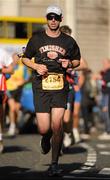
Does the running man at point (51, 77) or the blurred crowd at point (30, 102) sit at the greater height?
the running man at point (51, 77)

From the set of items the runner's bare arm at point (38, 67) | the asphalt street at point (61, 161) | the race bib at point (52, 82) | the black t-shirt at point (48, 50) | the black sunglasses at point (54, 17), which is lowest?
the asphalt street at point (61, 161)

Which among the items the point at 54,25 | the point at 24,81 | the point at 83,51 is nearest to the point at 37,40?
the point at 54,25

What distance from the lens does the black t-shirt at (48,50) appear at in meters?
9.63

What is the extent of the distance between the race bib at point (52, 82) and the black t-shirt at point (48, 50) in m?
0.06

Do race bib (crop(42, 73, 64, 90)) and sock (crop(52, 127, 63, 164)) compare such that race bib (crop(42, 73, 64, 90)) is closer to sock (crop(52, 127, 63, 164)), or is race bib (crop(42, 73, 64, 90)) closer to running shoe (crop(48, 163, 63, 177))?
sock (crop(52, 127, 63, 164))

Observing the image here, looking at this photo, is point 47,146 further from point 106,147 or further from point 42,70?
point 106,147

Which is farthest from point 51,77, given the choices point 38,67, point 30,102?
point 30,102

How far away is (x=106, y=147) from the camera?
1463 centimetres

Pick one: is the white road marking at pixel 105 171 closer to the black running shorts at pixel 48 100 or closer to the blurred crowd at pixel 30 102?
the black running shorts at pixel 48 100

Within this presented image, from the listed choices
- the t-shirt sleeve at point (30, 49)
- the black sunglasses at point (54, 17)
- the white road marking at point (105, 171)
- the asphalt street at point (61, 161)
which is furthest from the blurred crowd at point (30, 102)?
the black sunglasses at point (54, 17)

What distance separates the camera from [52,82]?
31.4 ft

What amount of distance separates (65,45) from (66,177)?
1.51 m

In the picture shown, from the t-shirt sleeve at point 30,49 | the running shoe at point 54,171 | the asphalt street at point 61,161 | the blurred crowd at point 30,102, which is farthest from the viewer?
the blurred crowd at point 30,102

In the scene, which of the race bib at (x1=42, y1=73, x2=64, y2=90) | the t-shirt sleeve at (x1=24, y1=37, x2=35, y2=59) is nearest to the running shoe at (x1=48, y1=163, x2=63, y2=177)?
the race bib at (x1=42, y1=73, x2=64, y2=90)
